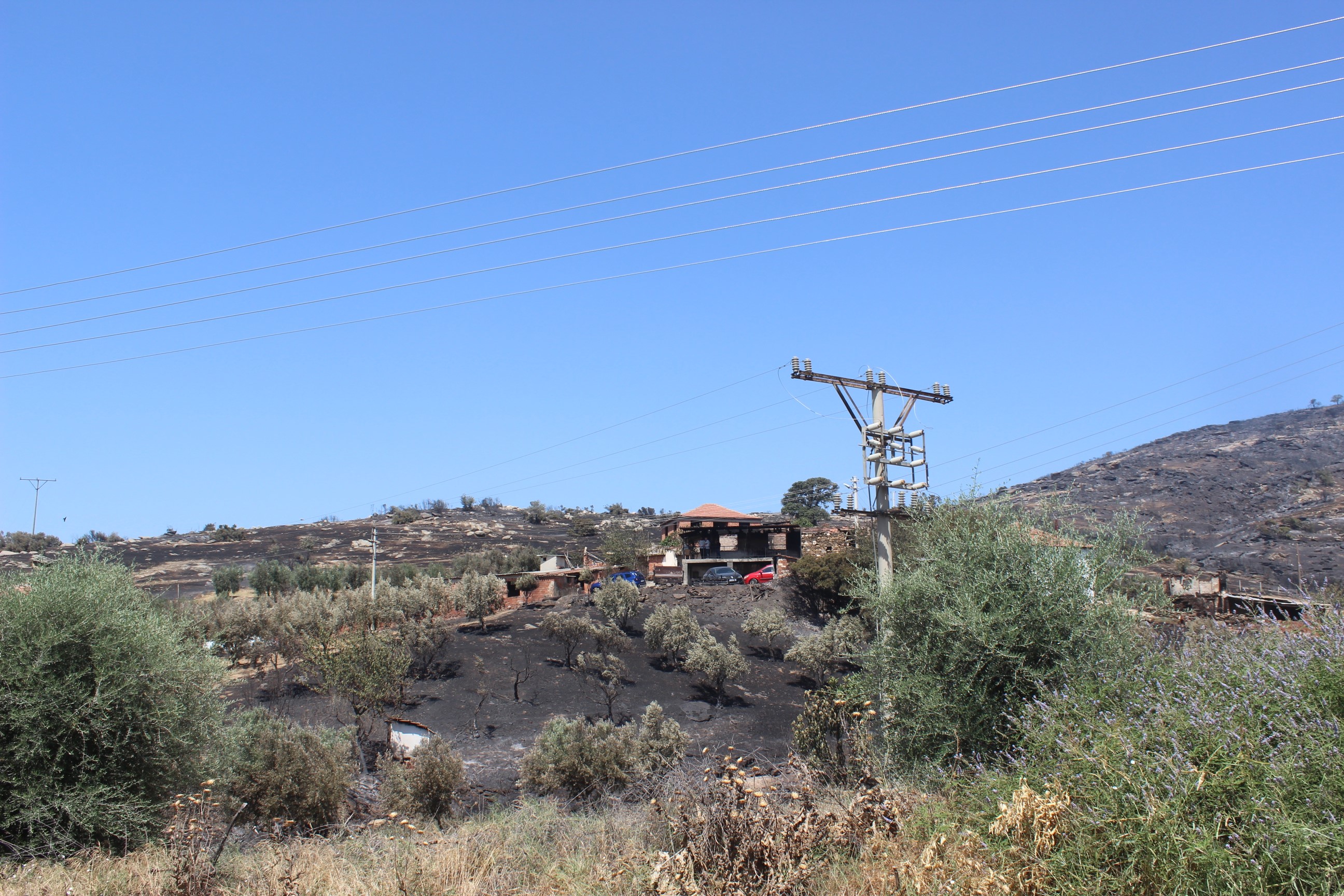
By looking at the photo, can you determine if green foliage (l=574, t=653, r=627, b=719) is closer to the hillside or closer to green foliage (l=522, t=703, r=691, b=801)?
green foliage (l=522, t=703, r=691, b=801)

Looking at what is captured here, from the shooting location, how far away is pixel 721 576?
53.3 metres

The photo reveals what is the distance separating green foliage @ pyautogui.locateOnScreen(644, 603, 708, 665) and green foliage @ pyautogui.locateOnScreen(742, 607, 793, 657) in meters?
2.71

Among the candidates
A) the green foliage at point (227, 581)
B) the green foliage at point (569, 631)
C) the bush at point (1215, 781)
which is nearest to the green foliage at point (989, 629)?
the bush at point (1215, 781)

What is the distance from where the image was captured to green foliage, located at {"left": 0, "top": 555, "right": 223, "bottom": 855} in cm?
952

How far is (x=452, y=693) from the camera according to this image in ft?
99.9

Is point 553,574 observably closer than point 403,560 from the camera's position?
Yes

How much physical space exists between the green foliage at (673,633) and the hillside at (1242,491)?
2192 cm

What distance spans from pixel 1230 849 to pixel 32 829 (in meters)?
10.9

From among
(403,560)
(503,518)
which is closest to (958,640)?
(403,560)

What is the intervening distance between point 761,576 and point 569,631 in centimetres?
1878

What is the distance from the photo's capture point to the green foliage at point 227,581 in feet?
170

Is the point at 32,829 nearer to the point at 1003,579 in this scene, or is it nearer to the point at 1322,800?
the point at 1003,579

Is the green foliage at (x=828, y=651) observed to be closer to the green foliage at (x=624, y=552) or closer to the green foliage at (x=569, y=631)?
the green foliage at (x=569, y=631)

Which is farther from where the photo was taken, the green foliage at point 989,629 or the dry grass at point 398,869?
the green foliage at point 989,629
